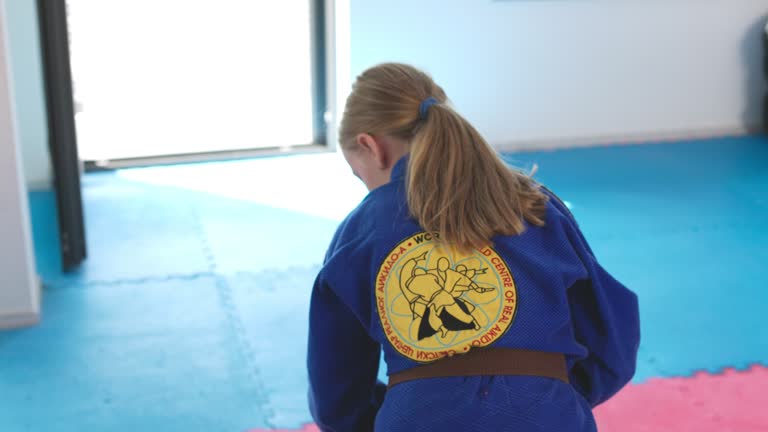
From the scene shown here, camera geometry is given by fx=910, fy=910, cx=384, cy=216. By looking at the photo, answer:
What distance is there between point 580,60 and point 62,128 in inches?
139

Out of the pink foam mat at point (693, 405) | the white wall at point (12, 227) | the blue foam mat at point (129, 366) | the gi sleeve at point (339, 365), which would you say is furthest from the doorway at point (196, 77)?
the gi sleeve at point (339, 365)

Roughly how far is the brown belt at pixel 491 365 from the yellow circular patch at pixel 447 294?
0.07 feet

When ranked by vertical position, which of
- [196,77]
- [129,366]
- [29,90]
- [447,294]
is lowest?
[129,366]

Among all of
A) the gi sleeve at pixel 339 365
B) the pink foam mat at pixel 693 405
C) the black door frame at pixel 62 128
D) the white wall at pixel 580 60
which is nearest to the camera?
the gi sleeve at pixel 339 365

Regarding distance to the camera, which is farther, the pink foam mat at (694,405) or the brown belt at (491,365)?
the pink foam mat at (694,405)

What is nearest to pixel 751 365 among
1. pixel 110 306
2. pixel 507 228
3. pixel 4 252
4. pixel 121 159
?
pixel 507 228

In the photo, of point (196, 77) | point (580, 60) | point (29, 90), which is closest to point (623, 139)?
point (580, 60)

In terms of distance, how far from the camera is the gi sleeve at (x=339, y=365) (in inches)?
70.2

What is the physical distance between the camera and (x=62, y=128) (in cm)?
367

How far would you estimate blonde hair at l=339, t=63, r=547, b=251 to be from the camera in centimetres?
163

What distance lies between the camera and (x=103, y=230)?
4410 millimetres

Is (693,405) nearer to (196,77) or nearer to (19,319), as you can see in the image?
(19,319)

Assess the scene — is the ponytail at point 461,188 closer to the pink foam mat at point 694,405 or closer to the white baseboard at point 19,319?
the pink foam mat at point 694,405

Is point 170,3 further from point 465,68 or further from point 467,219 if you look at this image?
point 467,219
